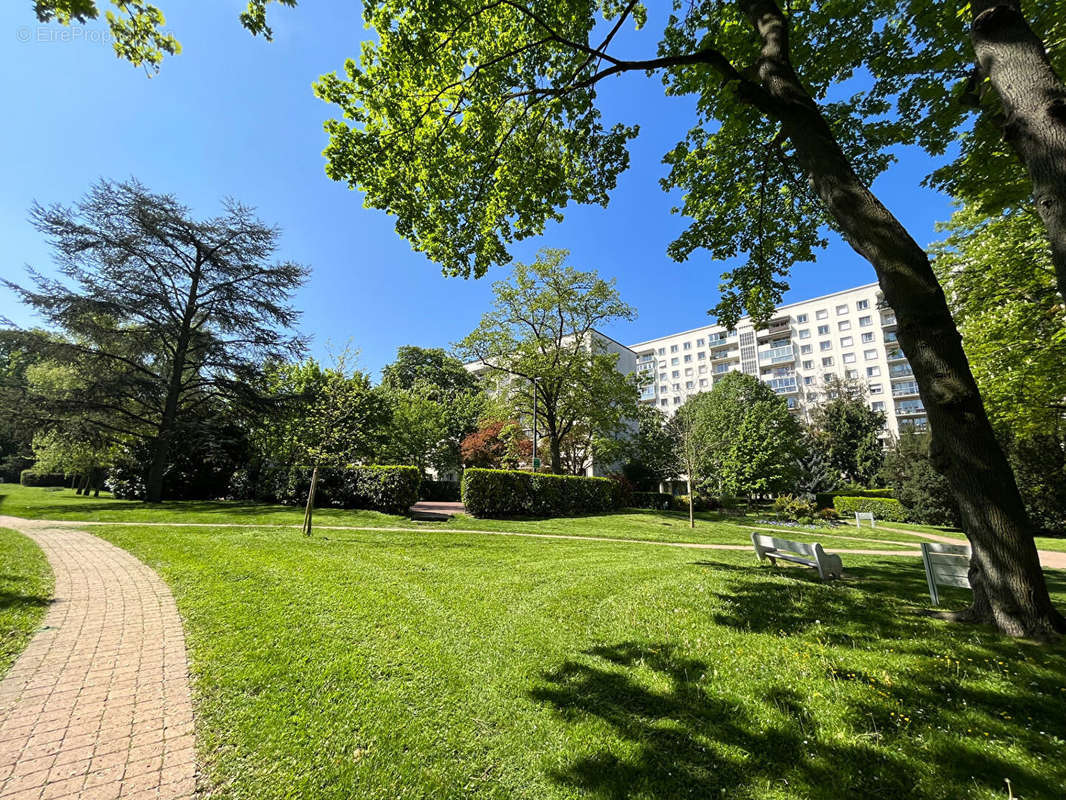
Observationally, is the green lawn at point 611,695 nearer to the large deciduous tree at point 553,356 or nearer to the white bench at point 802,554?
the white bench at point 802,554

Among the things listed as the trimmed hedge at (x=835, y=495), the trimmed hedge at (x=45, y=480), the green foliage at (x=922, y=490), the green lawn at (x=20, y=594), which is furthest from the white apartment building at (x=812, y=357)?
the trimmed hedge at (x=45, y=480)

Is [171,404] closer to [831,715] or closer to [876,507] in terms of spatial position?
[831,715]

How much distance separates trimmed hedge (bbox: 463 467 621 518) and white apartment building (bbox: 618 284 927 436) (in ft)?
110

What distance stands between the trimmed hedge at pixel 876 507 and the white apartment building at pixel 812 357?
27.1 metres

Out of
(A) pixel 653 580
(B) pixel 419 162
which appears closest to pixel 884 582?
(A) pixel 653 580

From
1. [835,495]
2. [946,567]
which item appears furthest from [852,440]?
[946,567]

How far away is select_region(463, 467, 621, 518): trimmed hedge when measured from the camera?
16672 mm

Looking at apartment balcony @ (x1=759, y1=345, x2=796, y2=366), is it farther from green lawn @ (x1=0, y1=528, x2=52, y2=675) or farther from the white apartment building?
green lawn @ (x1=0, y1=528, x2=52, y2=675)

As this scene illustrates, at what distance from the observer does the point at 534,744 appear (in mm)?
2746

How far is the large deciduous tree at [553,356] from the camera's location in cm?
2631

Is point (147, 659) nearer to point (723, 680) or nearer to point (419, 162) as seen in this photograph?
point (723, 680)

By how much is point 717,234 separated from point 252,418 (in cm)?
2263

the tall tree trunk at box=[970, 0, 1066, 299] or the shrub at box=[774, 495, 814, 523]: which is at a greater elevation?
the tall tree trunk at box=[970, 0, 1066, 299]

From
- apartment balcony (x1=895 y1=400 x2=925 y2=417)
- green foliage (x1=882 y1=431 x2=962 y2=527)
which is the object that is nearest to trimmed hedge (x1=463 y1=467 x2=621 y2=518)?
green foliage (x1=882 y1=431 x2=962 y2=527)
